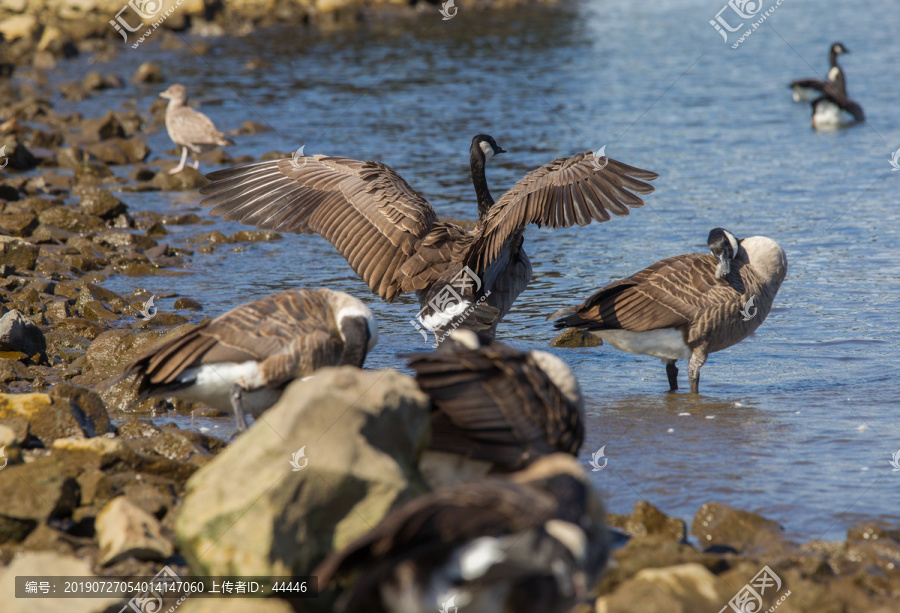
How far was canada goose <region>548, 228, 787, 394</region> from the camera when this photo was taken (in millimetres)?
7613

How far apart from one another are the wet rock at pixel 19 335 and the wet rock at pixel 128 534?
10.7 feet

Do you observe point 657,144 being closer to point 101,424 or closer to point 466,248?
point 466,248

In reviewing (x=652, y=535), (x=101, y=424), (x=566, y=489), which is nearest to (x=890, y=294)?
(x=652, y=535)

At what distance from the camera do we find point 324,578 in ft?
10.9

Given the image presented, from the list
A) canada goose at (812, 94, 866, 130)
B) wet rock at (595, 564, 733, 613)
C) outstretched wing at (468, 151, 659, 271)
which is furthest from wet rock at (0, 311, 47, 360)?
canada goose at (812, 94, 866, 130)

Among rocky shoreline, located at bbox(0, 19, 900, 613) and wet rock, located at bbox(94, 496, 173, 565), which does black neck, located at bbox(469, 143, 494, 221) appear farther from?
wet rock, located at bbox(94, 496, 173, 565)

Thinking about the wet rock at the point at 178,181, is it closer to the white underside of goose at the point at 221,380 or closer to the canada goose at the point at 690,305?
the canada goose at the point at 690,305

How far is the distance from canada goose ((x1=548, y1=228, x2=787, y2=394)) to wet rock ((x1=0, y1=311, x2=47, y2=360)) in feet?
14.2

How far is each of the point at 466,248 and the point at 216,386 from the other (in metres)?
2.79

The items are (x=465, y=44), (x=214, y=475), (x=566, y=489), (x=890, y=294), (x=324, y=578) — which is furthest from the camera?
(x=465, y=44)

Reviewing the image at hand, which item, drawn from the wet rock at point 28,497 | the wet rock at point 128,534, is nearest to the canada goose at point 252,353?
the wet rock at point 28,497

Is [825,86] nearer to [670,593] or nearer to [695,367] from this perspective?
[695,367]

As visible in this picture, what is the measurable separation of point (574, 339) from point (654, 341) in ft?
4.53

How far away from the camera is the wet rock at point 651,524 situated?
5.04 meters
